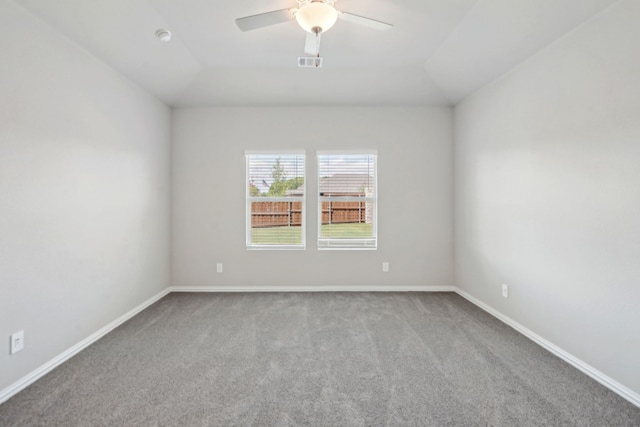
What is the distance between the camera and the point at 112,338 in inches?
101

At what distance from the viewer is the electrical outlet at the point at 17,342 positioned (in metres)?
1.84

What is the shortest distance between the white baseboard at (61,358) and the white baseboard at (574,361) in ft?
12.9

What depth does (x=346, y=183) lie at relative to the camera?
3967mm

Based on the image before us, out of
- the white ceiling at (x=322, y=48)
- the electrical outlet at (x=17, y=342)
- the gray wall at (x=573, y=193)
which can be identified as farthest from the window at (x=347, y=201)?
the electrical outlet at (x=17, y=342)

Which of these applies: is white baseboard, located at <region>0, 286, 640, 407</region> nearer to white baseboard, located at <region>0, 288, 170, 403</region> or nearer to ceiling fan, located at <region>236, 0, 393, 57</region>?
white baseboard, located at <region>0, 288, 170, 403</region>

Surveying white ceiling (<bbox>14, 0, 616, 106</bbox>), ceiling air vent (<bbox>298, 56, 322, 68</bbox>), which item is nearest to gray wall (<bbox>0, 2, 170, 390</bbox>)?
white ceiling (<bbox>14, 0, 616, 106</bbox>)

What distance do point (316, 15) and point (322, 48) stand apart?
1.09 metres

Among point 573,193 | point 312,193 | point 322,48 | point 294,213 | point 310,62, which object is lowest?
point 294,213

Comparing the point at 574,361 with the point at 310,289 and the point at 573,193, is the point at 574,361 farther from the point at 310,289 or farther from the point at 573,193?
the point at 310,289

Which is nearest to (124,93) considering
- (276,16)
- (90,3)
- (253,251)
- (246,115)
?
(90,3)

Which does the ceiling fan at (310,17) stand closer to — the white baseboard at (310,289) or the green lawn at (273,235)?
the green lawn at (273,235)

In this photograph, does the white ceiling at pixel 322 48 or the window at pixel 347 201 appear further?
the window at pixel 347 201

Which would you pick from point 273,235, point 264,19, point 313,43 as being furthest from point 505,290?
point 264,19

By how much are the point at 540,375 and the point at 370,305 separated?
1679mm
